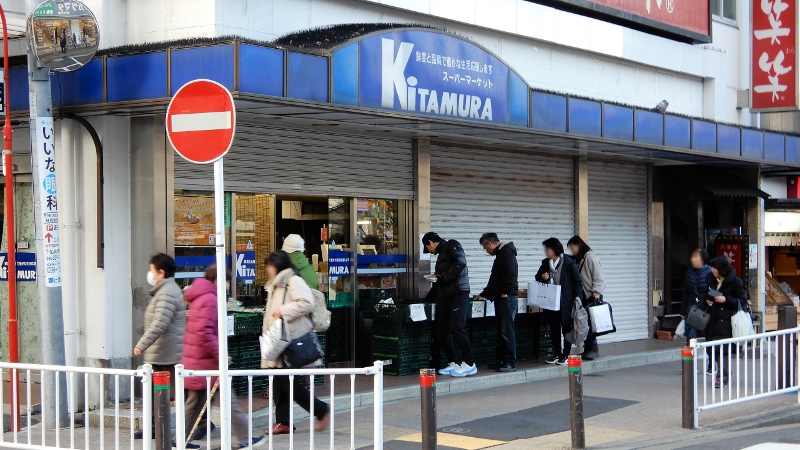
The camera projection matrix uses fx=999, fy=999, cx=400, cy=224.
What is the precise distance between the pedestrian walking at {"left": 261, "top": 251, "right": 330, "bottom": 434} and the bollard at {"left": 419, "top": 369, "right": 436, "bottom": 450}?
1.48 meters

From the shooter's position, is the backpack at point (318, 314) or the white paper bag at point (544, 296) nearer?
the backpack at point (318, 314)

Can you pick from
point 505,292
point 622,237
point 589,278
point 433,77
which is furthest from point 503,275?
point 622,237

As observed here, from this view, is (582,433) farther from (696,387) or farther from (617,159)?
(617,159)

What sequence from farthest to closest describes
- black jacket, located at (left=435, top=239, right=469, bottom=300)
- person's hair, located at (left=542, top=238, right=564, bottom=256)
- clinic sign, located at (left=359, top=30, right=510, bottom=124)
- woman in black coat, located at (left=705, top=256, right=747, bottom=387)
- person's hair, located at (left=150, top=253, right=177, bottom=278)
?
person's hair, located at (left=542, top=238, right=564, bottom=256) → black jacket, located at (left=435, top=239, right=469, bottom=300) → woman in black coat, located at (left=705, top=256, right=747, bottom=387) → clinic sign, located at (left=359, top=30, right=510, bottom=124) → person's hair, located at (left=150, top=253, right=177, bottom=278)

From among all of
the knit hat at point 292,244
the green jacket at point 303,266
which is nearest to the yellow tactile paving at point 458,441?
the green jacket at point 303,266

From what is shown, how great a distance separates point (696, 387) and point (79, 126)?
22.4 feet

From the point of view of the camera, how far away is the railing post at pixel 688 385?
9.61 m

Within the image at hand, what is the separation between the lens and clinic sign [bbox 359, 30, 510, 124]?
10438mm

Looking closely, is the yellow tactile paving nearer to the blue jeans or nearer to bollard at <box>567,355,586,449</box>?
bollard at <box>567,355,586,449</box>

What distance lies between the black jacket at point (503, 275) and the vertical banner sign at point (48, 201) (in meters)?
5.70

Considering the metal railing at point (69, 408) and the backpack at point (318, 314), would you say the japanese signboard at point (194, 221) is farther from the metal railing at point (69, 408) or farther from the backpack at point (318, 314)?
the backpack at point (318, 314)

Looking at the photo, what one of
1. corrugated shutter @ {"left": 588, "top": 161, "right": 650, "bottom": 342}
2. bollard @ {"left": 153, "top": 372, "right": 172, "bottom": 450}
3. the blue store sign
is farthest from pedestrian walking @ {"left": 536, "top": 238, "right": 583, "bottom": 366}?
bollard @ {"left": 153, "top": 372, "right": 172, "bottom": 450}

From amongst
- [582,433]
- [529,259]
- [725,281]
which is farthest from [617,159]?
[582,433]

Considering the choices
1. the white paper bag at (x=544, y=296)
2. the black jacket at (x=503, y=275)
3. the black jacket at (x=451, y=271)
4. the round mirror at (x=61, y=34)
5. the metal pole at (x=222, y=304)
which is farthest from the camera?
the white paper bag at (x=544, y=296)
